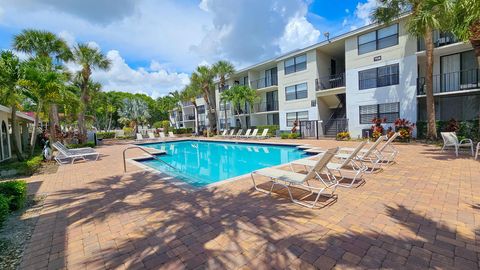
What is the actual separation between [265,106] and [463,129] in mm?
17975

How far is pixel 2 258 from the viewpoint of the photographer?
317 cm

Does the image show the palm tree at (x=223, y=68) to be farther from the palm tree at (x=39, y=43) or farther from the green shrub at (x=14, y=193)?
the green shrub at (x=14, y=193)

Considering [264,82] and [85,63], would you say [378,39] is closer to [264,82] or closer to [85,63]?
[264,82]

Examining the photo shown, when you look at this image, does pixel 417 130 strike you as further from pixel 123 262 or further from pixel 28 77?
pixel 28 77

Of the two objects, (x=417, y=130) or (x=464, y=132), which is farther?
(x=417, y=130)

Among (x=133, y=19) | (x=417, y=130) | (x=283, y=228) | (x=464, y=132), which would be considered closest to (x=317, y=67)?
(x=417, y=130)

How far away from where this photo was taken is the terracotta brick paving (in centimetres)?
291

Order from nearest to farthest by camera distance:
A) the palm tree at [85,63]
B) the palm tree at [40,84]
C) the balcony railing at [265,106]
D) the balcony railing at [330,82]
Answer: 1. the palm tree at [40,84]
2. the palm tree at [85,63]
3. the balcony railing at [330,82]
4. the balcony railing at [265,106]

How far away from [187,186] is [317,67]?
758 inches

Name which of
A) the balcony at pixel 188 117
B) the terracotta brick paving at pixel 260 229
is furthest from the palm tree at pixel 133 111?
the terracotta brick paving at pixel 260 229

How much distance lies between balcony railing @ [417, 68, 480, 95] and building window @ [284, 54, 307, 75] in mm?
9657

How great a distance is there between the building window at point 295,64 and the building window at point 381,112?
715 centimetres

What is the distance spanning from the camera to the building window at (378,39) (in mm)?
16891

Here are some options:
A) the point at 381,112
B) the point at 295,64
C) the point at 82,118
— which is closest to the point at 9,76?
the point at 82,118
